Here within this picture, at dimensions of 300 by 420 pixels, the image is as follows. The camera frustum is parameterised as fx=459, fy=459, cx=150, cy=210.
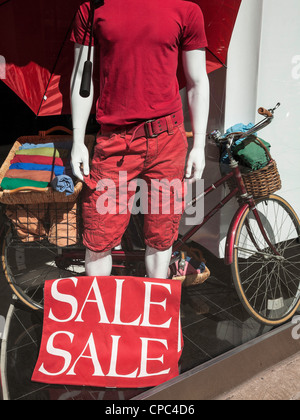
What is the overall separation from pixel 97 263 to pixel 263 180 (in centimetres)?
114

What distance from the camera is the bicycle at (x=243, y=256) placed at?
2.66 meters

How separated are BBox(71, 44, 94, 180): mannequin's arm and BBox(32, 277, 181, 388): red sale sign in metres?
0.60

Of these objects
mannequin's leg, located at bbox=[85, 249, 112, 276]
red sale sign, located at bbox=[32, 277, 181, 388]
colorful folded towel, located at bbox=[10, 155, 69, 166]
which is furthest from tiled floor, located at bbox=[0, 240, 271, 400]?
colorful folded towel, located at bbox=[10, 155, 69, 166]

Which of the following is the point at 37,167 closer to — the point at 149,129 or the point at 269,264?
the point at 149,129

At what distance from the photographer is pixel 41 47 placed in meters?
2.05

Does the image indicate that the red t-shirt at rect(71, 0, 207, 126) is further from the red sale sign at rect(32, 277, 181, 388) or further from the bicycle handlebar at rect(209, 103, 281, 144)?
the red sale sign at rect(32, 277, 181, 388)

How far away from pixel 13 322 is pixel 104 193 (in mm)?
1101

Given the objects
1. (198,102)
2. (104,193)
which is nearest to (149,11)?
(198,102)

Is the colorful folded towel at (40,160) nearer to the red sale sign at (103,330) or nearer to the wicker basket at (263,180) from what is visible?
the red sale sign at (103,330)

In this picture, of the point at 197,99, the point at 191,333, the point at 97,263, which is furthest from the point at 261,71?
the point at 191,333

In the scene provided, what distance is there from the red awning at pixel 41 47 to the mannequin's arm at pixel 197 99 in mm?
70
